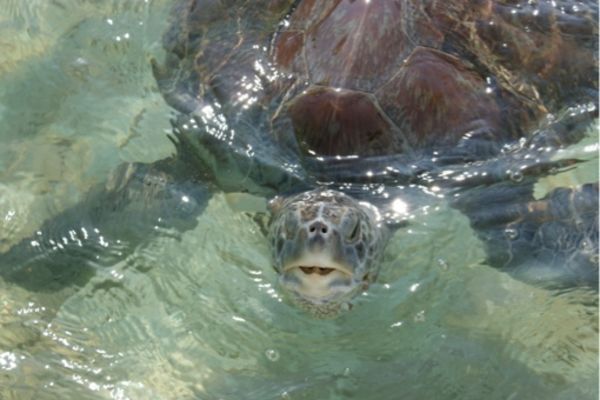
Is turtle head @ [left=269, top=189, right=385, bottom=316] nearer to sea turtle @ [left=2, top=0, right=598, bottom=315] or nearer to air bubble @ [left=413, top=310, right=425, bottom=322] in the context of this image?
sea turtle @ [left=2, top=0, right=598, bottom=315]

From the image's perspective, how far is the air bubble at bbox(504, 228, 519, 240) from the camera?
10.7 ft

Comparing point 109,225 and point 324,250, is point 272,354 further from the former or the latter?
point 109,225

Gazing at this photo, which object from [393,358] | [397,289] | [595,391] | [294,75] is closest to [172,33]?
[294,75]

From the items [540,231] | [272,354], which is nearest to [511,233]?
[540,231]

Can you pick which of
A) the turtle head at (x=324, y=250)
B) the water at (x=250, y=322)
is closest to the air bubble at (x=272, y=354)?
the water at (x=250, y=322)

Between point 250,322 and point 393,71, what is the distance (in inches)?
43.0

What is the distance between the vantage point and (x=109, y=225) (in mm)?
3451

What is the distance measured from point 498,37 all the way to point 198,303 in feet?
5.26

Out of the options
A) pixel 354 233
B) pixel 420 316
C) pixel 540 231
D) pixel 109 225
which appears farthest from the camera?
pixel 109 225

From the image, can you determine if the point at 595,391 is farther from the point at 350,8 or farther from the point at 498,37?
the point at 350,8

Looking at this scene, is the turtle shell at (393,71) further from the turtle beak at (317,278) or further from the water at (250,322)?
the turtle beak at (317,278)

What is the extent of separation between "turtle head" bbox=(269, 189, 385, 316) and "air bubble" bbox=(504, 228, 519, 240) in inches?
21.0

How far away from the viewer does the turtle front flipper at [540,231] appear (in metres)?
3.16

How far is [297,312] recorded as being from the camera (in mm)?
3139
